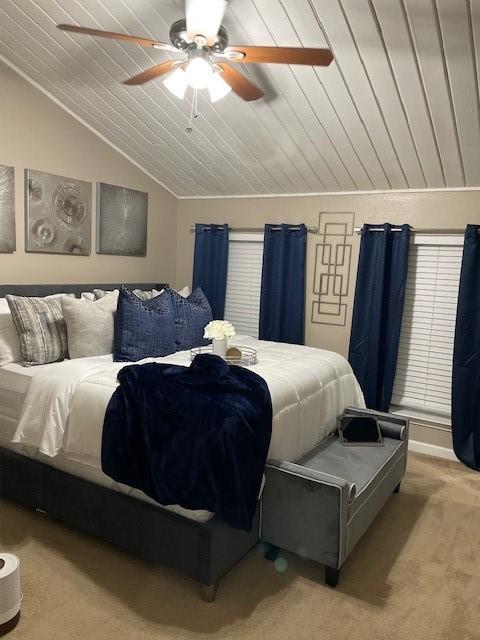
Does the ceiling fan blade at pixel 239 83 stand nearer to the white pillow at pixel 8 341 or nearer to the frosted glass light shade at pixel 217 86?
the frosted glass light shade at pixel 217 86

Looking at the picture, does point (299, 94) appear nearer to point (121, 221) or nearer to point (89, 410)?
point (121, 221)

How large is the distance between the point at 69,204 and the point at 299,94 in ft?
6.77

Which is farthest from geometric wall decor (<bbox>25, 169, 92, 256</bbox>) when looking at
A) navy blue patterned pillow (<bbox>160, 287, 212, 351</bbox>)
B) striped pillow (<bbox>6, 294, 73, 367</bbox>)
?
navy blue patterned pillow (<bbox>160, 287, 212, 351</bbox>)

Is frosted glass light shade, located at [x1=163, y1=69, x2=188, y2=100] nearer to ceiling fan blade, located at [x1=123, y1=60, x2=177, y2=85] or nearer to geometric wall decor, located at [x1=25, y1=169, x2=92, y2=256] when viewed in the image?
ceiling fan blade, located at [x1=123, y1=60, x2=177, y2=85]

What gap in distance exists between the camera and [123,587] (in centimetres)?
228

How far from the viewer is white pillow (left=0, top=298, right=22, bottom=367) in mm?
3020

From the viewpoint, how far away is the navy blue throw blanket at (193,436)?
7.02ft

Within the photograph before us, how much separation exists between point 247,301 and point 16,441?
9.39 ft

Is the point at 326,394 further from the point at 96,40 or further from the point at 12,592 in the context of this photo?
the point at 96,40

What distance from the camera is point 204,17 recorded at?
7.04 feet

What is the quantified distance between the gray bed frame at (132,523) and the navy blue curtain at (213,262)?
2637 millimetres

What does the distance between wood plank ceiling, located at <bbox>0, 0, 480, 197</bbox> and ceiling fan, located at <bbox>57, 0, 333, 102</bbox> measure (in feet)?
1.34

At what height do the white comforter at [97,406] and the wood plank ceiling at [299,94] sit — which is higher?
the wood plank ceiling at [299,94]

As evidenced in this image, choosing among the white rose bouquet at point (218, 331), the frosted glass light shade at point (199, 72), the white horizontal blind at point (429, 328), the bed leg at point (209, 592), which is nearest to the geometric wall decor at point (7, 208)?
the white rose bouquet at point (218, 331)
